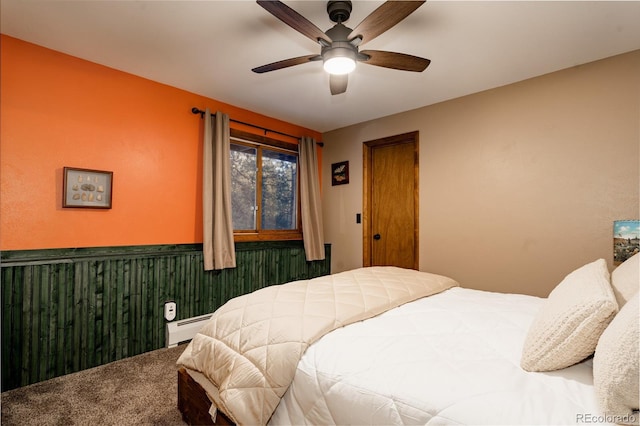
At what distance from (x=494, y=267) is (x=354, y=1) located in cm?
259

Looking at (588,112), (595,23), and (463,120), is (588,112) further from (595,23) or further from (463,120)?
(463,120)

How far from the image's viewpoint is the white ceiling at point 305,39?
199cm

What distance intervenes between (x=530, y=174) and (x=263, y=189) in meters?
2.81

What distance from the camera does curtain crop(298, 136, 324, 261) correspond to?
13.6 ft

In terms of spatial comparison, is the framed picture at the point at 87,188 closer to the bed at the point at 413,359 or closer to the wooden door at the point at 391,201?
the bed at the point at 413,359

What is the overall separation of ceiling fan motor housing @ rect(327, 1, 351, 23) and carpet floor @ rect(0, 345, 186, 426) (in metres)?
2.54

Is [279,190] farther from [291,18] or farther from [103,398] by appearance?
[103,398]

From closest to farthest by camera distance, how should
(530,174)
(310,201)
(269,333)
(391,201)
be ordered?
1. (269,333)
2. (530,174)
3. (391,201)
4. (310,201)

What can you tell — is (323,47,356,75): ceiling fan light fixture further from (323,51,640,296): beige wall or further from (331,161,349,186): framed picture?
(331,161,349,186): framed picture

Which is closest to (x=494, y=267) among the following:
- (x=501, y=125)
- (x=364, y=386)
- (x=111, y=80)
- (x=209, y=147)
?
(x=501, y=125)

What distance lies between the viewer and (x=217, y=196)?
3270 mm

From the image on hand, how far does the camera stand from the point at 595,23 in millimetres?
2117

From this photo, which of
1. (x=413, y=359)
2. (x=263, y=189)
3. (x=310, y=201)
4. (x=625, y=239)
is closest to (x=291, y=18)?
(x=413, y=359)

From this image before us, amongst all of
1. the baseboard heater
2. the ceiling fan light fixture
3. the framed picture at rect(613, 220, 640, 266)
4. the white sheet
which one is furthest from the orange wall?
the framed picture at rect(613, 220, 640, 266)
